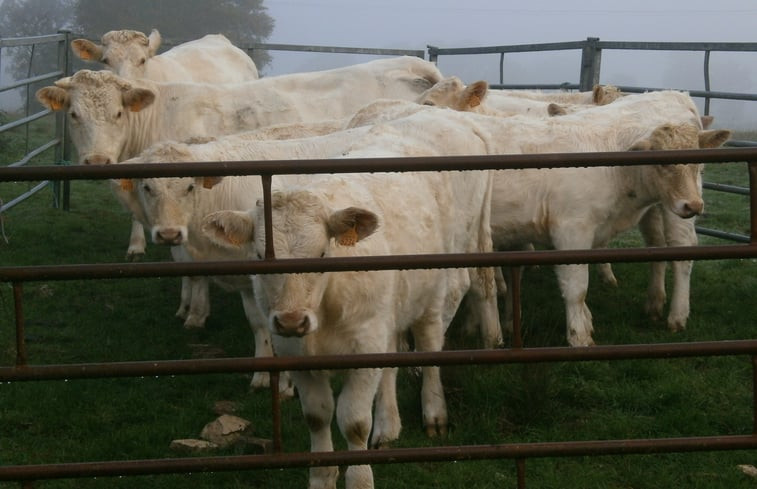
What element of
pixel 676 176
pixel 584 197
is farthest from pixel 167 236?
pixel 676 176

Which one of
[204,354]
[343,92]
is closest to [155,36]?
[343,92]

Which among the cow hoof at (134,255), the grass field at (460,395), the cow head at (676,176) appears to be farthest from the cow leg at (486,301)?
the cow hoof at (134,255)

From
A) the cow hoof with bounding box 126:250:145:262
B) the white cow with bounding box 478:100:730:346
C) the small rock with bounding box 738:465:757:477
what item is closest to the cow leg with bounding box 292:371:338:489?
the small rock with bounding box 738:465:757:477

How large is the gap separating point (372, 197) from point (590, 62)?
25.8 feet

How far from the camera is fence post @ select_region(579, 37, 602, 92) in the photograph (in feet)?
39.7

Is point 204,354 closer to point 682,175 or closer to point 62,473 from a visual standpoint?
point 682,175

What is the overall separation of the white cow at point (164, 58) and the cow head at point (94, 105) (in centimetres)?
250

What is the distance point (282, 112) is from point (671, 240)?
4.06 metres

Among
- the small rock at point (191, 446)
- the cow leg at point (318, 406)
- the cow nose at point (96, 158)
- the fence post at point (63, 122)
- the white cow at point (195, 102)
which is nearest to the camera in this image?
the cow leg at point (318, 406)

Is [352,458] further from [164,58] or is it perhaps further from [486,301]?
[164,58]

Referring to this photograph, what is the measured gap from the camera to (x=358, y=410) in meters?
4.55

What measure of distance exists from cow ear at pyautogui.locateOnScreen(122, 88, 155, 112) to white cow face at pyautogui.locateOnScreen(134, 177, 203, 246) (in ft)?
7.57

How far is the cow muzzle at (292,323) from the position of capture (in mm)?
3902

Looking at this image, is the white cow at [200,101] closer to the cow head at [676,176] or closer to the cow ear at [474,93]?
the cow ear at [474,93]
